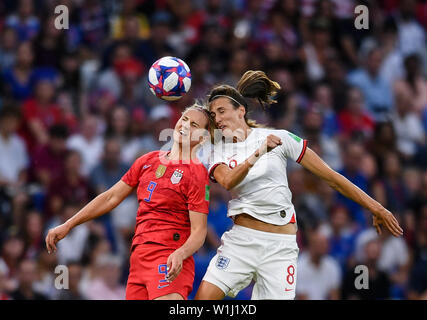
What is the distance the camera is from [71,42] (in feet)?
35.6

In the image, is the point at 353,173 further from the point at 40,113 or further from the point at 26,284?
the point at 26,284

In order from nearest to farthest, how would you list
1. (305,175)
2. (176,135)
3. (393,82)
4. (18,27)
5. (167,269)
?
(167,269)
(176,135)
(305,175)
(18,27)
(393,82)

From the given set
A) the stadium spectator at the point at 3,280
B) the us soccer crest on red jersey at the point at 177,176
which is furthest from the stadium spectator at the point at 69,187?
the us soccer crest on red jersey at the point at 177,176

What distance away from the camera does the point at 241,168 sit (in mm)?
5293

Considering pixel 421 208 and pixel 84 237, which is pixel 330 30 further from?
pixel 84 237

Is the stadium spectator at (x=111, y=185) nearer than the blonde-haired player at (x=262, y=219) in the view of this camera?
No

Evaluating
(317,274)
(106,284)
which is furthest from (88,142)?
(317,274)

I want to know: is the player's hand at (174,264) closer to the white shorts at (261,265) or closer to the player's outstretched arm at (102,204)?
the white shorts at (261,265)

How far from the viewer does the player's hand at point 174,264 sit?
17.0ft

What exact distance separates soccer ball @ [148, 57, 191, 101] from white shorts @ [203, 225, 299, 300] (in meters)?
1.18

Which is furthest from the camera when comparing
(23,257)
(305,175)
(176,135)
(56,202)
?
(305,175)

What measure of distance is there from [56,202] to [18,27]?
10.1ft

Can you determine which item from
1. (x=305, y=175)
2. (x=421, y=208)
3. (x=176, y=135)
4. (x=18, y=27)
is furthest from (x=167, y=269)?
(x=18, y=27)

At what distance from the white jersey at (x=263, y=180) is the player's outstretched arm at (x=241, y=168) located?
0.11 meters
